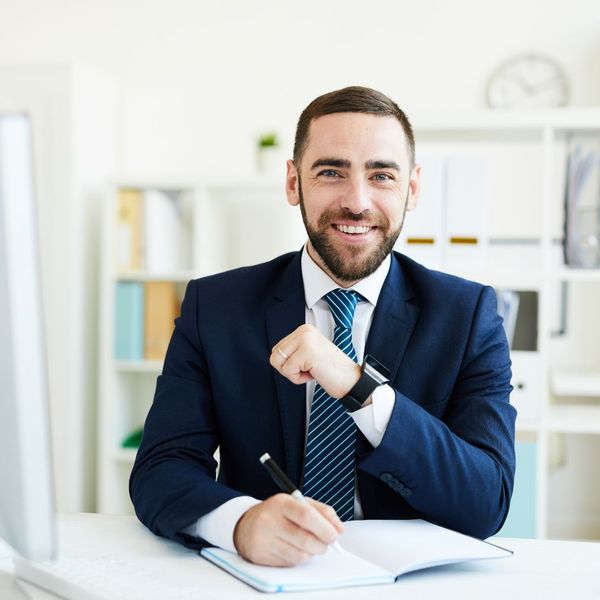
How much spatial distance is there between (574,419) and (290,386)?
1946 millimetres

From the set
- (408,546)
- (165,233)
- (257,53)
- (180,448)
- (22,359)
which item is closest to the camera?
(22,359)

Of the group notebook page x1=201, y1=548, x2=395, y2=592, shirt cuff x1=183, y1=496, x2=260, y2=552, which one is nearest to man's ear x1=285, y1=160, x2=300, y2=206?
shirt cuff x1=183, y1=496, x2=260, y2=552

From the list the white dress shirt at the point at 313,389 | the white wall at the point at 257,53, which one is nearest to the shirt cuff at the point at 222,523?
the white dress shirt at the point at 313,389

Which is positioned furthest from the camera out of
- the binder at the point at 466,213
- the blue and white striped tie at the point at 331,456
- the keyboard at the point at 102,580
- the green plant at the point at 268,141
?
the green plant at the point at 268,141

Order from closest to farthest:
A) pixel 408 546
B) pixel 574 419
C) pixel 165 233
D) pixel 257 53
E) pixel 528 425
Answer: pixel 408 546 → pixel 528 425 → pixel 574 419 → pixel 165 233 → pixel 257 53

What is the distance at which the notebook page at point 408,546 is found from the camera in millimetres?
1180

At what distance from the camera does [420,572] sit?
120cm

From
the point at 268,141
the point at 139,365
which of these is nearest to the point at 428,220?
the point at 268,141

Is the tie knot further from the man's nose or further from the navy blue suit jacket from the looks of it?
the man's nose

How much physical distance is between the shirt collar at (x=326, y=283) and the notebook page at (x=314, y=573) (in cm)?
63

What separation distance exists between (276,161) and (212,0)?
0.90m

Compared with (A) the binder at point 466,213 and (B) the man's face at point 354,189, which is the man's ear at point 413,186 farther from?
(A) the binder at point 466,213

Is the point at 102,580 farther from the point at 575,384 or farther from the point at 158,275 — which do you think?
the point at 158,275

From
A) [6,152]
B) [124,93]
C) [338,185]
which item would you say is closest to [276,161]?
[124,93]
